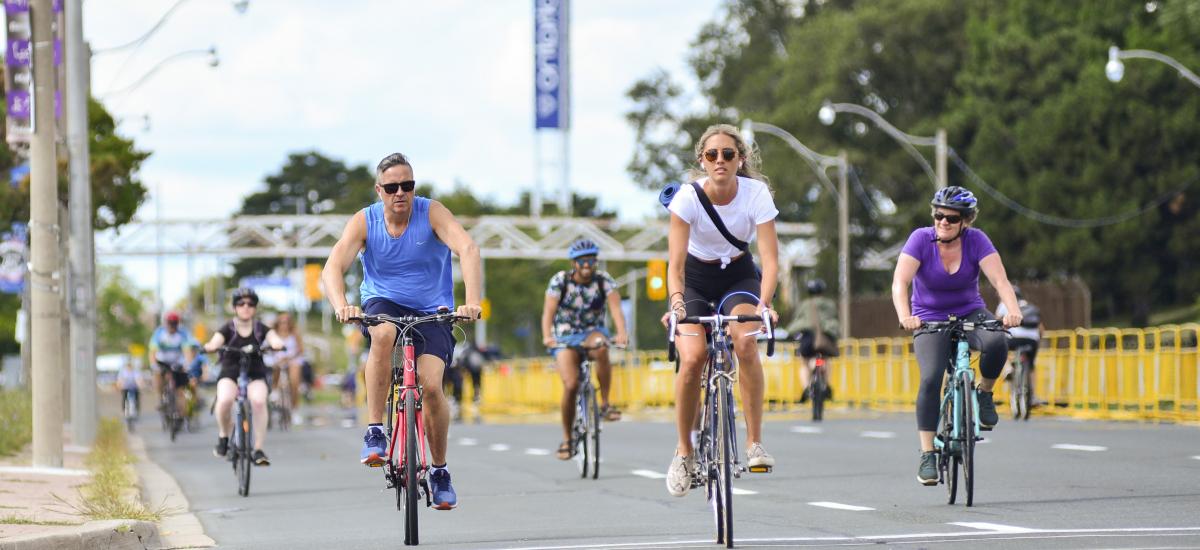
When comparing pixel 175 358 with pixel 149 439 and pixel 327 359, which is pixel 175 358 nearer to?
pixel 149 439

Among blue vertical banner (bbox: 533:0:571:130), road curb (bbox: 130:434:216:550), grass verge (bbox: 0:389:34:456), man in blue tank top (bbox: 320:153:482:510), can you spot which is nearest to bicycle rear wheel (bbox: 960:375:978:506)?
man in blue tank top (bbox: 320:153:482:510)

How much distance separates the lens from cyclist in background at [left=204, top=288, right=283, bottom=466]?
611 inches

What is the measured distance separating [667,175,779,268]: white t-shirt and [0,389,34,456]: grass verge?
10.8 meters

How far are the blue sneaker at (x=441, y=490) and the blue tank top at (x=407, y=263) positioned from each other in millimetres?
816

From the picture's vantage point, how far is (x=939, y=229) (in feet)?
36.7

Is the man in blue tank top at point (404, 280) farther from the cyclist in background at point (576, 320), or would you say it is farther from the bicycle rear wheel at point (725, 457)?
the cyclist in background at point (576, 320)

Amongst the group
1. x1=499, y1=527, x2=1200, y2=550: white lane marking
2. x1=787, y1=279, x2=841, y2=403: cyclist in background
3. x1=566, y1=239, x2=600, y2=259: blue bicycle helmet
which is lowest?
x1=499, y1=527, x2=1200, y2=550: white lane marking

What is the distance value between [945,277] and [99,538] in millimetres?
4846

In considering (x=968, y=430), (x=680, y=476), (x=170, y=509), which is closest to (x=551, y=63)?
(x=170, y=509)

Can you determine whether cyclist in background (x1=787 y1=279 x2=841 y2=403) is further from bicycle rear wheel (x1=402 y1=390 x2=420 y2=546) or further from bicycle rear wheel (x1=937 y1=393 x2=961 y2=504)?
bicycle rear wheel (x1=402 y1=390 x2=420 y2=546)

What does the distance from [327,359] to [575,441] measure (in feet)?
415

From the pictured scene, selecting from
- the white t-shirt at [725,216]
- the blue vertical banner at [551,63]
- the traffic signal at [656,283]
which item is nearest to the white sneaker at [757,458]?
the white t-shirt at [725,216]

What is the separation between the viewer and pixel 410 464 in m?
9.37

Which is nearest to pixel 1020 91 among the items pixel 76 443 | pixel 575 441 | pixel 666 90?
pixel 666 90
